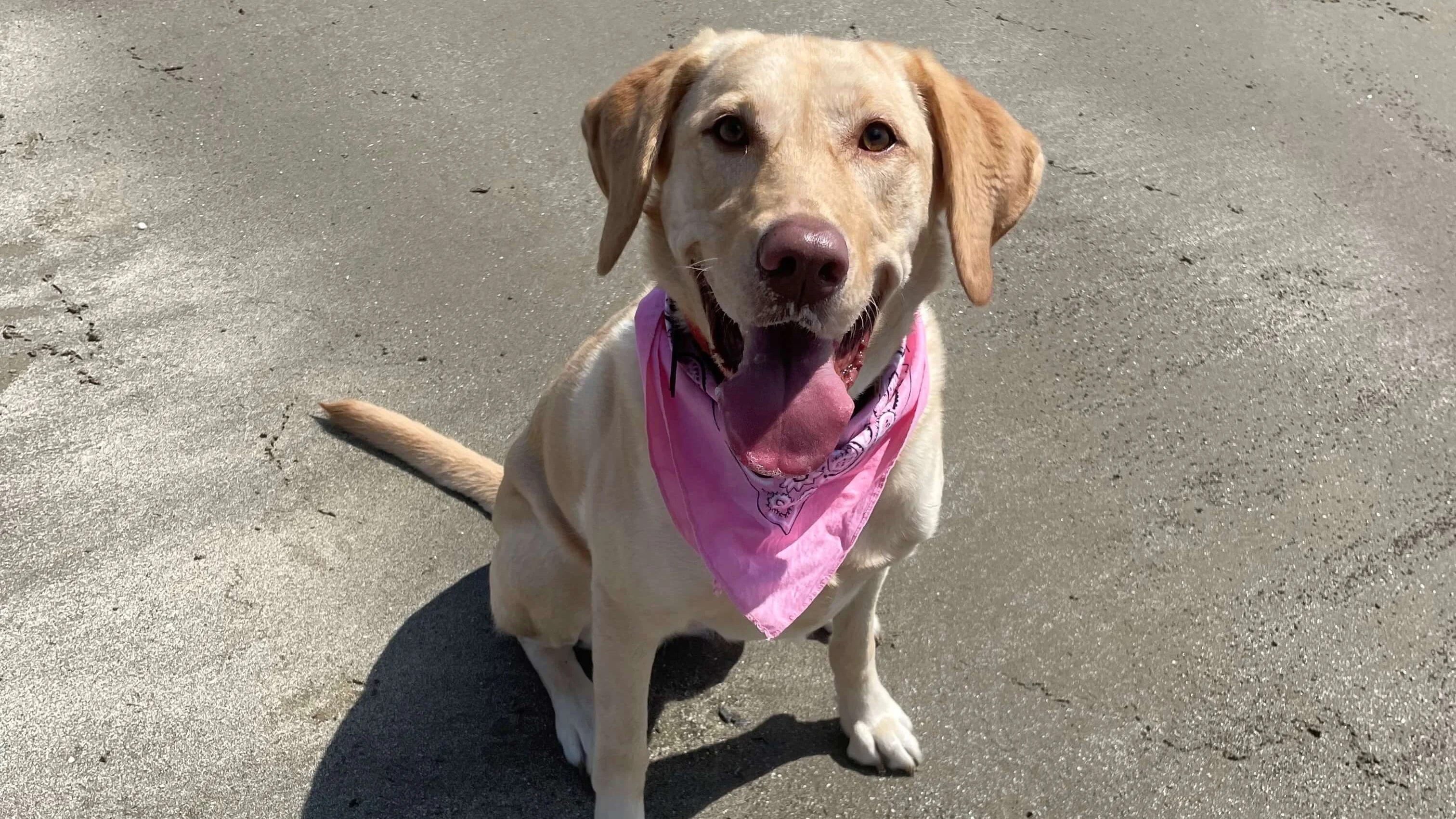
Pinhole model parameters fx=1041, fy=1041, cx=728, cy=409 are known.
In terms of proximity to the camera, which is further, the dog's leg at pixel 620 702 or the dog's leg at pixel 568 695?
the dog's leg at pixel 568 695

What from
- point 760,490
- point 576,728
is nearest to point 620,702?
point 576,728

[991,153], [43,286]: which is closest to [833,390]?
[991,153]

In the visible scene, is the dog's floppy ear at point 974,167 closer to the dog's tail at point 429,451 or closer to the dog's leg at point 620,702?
the dog's leg at point 620,702

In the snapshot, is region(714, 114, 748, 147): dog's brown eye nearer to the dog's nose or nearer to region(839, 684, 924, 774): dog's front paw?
the dog's nose

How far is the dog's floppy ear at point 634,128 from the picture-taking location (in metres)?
2.13

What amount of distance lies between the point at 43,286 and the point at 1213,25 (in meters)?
5.56

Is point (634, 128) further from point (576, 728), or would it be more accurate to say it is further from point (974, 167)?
point (576, 728)

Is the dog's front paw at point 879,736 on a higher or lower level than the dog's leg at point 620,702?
lower

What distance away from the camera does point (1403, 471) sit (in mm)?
3447

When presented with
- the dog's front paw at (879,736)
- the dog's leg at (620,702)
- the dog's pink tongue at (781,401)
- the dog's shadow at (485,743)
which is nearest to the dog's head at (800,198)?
the dog's pink tongue at (781,401)

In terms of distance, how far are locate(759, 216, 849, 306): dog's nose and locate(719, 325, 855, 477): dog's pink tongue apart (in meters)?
0.16

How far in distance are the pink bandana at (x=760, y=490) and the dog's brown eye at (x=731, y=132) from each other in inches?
16.2

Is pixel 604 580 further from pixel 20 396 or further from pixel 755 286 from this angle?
pixel 20 396

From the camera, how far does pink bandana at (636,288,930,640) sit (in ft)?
7.00
